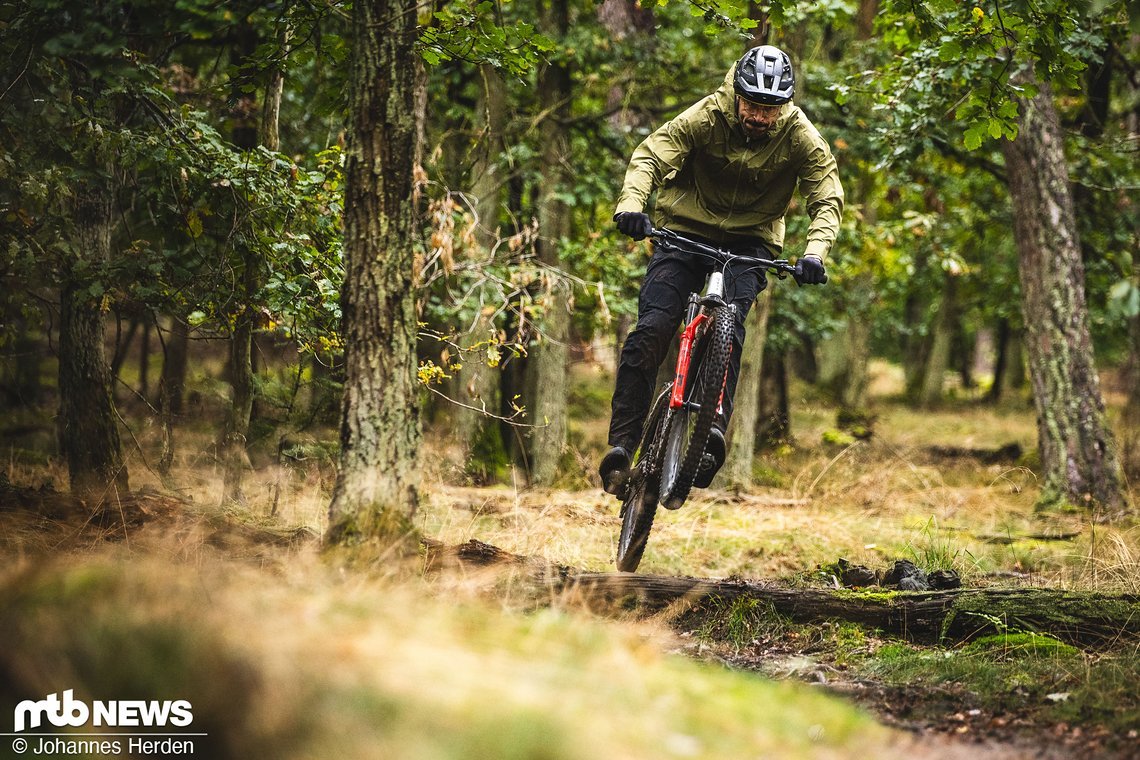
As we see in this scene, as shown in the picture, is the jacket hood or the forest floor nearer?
the forest floor

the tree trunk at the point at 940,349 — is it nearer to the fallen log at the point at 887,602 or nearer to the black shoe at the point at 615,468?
the black shoe at the point at 615,468

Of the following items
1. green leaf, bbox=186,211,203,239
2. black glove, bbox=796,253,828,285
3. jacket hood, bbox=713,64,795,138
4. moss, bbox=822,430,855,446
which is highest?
jacket hood, bbox=713,64,795,138

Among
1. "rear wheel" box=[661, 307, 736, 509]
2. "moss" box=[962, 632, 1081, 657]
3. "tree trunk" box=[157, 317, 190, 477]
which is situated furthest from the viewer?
"tree trunk" box=[157, 317, 190, 477]

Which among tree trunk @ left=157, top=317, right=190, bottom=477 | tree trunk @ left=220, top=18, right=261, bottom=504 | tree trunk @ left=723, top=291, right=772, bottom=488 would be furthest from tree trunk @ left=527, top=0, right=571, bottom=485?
tree trunk @ left=220, top=18, right=261, bottom=504

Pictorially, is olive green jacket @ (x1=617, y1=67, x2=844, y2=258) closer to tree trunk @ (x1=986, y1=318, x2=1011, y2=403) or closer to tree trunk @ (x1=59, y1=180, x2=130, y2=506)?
tree trunk @ (x1=59, y1=180, x2=130, y2=506)

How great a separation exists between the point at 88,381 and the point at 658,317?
4258 millimetres

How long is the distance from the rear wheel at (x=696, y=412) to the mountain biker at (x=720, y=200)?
0.15 m

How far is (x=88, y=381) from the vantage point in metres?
6.66

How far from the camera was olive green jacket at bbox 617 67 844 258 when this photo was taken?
5172 mm

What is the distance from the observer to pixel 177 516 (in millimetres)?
5105

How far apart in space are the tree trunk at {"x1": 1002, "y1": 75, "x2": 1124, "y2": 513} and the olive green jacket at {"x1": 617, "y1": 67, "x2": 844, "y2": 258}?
196 inches

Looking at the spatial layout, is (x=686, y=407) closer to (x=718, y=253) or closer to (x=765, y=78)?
(x=718, y=253)

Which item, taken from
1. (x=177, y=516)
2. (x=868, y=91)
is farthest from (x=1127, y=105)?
(x=177, y=516)

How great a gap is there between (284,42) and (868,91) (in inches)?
197
